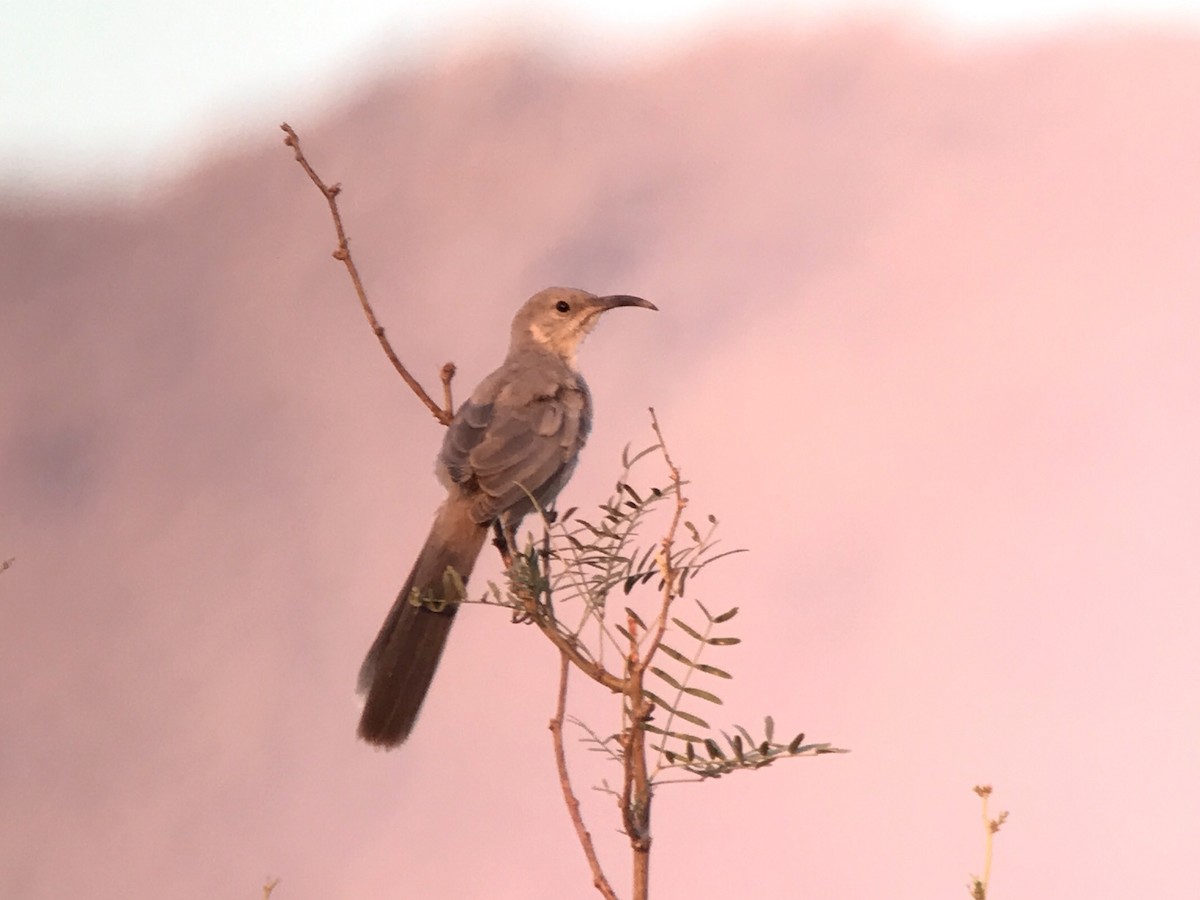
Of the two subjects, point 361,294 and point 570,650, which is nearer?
point 570,650

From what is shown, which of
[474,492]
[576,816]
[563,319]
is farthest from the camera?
[563,319]

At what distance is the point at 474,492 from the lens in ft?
5.91

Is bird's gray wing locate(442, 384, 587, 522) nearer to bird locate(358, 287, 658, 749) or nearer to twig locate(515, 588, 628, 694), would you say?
bird locate(358, 287, 658, 749)

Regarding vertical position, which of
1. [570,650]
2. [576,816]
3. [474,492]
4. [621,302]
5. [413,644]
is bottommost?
[576,816]

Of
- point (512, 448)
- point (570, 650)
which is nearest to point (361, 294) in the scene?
point (512, 448)

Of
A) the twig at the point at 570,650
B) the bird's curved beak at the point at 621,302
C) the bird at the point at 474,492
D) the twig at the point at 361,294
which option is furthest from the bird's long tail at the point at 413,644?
the bird's curved beak at the point at 621,302

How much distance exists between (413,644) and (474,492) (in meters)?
0.26

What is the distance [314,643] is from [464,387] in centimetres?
64

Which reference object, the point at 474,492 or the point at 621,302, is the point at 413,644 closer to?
the point at 474,492

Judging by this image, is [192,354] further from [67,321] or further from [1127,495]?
[1127,495]

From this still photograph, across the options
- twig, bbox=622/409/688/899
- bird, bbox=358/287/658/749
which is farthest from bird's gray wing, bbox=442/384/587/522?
twig, bbox=622/409/688/899

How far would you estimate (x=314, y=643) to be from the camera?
2.58m

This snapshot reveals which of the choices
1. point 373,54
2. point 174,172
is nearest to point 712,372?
point 373,54

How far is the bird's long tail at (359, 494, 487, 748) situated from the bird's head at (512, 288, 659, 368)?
61 cm
